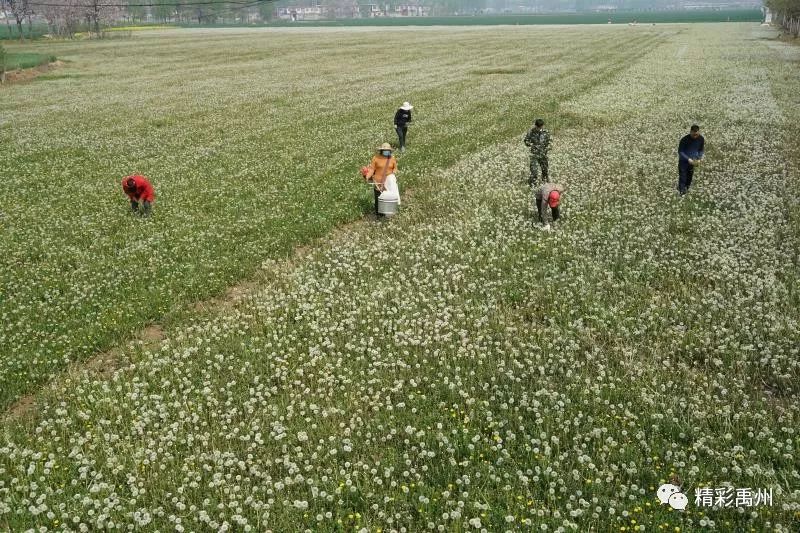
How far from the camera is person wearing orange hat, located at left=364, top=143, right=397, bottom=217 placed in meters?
16.1

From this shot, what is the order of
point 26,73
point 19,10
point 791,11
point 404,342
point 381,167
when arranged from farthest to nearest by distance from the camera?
point 19,10 → point 791,11 → point 26,73 → point 381,167 → point 404,342

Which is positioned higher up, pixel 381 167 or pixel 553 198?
pixel 381 167

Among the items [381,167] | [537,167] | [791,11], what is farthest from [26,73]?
[791,11]

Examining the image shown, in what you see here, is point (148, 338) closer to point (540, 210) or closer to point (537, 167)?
point (540, 210)

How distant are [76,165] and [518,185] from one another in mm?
16982

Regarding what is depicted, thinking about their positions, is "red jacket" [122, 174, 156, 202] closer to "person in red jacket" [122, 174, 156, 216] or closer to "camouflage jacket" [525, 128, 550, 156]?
"person in red jacket" [122, 174, 156, 216]

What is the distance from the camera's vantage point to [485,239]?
14961 mm

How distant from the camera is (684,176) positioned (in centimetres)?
1772

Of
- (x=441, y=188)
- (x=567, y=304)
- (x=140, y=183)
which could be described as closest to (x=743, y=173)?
(x=441, y=188)

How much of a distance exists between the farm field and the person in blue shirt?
56 cm

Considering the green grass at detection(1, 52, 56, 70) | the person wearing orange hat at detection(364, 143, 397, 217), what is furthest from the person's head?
the green grass at detection(1, 52, 56, 70)

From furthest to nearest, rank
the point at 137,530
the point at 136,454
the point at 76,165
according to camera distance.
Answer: the point at 76,165 → the point at 136,454 → the point at 137,530

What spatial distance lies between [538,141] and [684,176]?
423 cm

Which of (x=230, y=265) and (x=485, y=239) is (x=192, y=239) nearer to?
(x=230, y=265)
